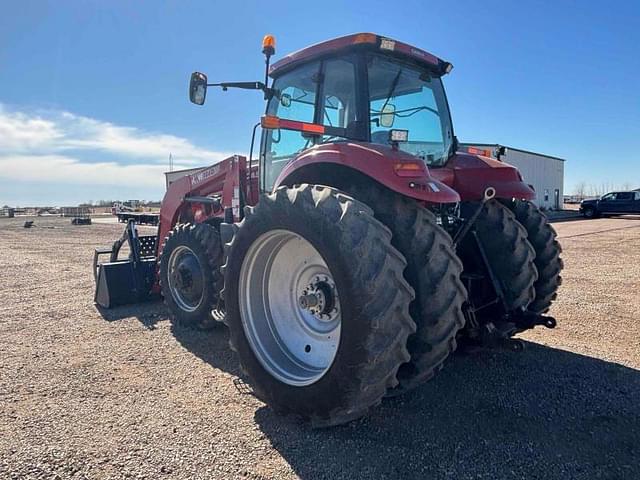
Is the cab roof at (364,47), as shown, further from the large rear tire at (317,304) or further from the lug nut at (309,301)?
the lug nut at (309,301)

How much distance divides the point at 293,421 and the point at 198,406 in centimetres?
74

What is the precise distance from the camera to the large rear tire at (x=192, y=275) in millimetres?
5082

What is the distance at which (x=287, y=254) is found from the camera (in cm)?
349

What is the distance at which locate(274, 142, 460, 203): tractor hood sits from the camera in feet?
9.27

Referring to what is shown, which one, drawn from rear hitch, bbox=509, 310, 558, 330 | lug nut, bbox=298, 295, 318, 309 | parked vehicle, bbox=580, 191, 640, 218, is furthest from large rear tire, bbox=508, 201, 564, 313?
parked vehicle, bbox=580, 191, 640, 218

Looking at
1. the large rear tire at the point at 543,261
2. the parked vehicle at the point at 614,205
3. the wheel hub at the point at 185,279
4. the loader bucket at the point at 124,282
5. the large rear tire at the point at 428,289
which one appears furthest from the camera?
the parked vehicle at the point at 614,205

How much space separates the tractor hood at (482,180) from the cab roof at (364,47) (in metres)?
0.93

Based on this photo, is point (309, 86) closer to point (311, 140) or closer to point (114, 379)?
point (311, 140)

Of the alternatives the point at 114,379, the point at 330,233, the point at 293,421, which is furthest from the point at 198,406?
the point at 330,233

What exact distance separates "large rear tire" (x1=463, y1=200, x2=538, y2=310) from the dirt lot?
0.68 m

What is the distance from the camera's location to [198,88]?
4445 millimetres

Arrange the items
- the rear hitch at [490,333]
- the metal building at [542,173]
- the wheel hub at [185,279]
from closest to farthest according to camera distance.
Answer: the rear hitch at [490,333] → the wheel hub at [185,279] → the metal building at [542,173]

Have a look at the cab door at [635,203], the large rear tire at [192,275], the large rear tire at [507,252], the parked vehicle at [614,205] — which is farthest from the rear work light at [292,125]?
the cab door at [635,203]

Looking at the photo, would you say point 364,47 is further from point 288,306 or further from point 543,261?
point 543,261
